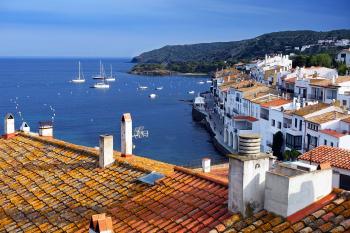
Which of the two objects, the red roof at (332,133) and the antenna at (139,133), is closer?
the red roof at (332,133)

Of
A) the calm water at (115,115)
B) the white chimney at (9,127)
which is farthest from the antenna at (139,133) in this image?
the white chimney at (9,127)

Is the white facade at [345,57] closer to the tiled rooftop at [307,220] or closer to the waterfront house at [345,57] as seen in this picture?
the waterfront house at [345,57]

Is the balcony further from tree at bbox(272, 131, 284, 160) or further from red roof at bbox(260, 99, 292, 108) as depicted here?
tree at bbox(272, 131, 284, 160)

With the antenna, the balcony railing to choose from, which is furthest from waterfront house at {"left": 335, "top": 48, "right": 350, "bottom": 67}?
the antenna

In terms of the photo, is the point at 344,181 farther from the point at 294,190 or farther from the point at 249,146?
the point at 294,190

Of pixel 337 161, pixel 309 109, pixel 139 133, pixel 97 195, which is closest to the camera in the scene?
pixel 97 195

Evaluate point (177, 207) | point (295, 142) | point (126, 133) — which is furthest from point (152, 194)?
point (295, 142)

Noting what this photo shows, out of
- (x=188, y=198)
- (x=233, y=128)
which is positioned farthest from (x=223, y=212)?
(x=233, y=128)
